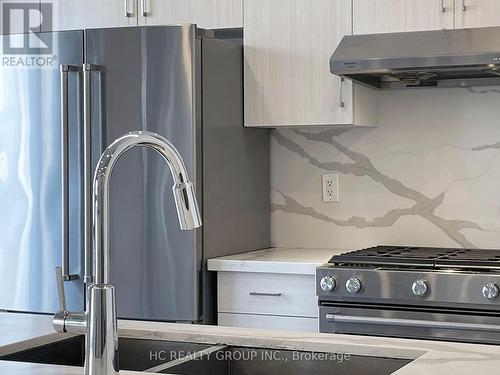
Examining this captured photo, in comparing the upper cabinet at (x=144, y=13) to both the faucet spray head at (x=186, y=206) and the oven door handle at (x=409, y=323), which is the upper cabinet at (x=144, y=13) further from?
the faucet spray head at (x=186, y=206)

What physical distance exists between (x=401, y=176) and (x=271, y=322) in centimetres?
89

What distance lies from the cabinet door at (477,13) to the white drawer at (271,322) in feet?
4.04

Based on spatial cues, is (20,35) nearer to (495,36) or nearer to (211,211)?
(211,211)

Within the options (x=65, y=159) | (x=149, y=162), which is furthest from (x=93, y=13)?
(x=149, y=162)

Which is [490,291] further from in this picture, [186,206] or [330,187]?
[186,206]

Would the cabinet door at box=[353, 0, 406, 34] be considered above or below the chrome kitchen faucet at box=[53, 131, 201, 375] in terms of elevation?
above

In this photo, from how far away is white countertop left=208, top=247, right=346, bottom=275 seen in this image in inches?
130

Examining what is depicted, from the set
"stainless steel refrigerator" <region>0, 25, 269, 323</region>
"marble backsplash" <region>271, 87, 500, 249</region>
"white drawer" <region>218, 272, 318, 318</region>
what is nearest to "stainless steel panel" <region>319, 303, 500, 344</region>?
"white drawer" <region>218, 272, 318, 318</region>

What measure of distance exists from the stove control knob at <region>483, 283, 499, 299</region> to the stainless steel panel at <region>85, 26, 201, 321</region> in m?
1.06

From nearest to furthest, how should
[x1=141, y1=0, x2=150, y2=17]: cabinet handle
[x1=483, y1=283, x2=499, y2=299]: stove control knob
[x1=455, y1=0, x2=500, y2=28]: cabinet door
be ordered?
[x1=483, y1=283, x2=499, y2=299]: stove control knob < [x1=455, y1=0, x2=500, y2=28]: cabinet door < [x1=141, y1=0, x2=150, y2=17]: cabinet handle

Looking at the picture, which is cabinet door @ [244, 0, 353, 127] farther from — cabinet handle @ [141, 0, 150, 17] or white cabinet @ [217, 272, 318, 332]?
white cabinet @ [217, 272, 318, 332]

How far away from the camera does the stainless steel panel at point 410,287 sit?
9.85 ft

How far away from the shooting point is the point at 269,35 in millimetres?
3689

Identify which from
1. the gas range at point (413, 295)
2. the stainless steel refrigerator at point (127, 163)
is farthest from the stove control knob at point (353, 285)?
the stainless steel refrigerator at point (127, 163)
